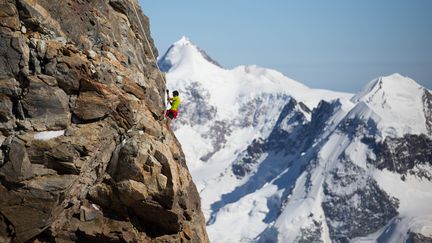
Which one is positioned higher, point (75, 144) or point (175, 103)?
point (175, 103)

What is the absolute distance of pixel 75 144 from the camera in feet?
91.6

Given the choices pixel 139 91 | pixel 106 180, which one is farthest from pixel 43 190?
pixel 139 91

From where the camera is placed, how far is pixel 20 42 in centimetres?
2764

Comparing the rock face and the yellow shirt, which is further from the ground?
the yellow shirt

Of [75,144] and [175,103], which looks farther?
[175,103]

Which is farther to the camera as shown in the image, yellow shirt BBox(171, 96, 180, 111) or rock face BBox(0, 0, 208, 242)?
yellow shirt BBox(171, 96, 180, 111)

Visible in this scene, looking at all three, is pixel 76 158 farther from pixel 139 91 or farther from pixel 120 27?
pixel 120 27

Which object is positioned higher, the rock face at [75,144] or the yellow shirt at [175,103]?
the yellow shirt at [175,103]

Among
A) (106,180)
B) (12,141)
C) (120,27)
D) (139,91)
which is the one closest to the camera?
(12,141)

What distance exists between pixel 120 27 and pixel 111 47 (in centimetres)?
253

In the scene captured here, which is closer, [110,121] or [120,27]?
[110,121]

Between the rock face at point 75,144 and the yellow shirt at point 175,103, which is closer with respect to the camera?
the rock face at point 75,144

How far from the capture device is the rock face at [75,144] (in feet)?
87.8

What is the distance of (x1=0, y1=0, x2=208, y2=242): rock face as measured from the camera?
2677 centimetres
